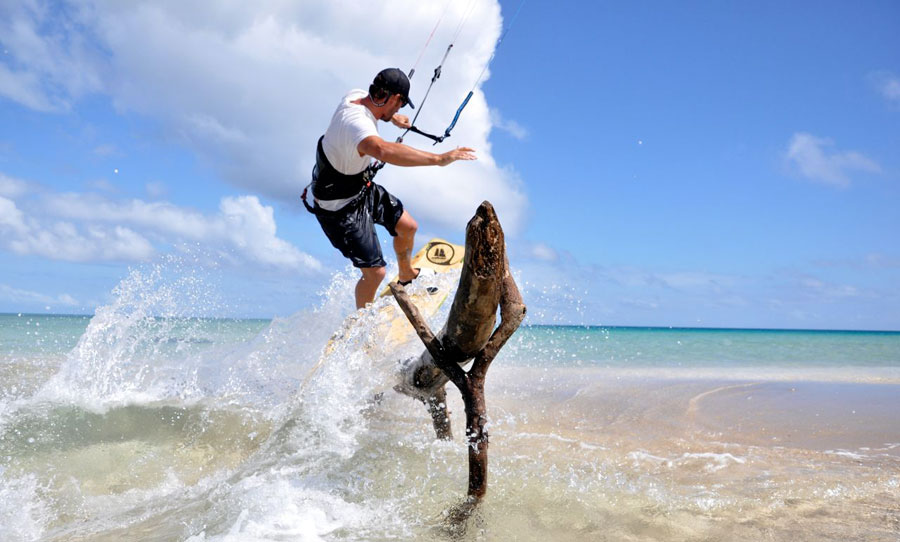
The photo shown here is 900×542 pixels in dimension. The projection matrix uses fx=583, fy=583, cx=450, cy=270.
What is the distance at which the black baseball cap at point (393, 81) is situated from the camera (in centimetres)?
415

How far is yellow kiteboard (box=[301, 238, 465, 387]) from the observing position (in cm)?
469

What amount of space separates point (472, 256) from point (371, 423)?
2.49 metres

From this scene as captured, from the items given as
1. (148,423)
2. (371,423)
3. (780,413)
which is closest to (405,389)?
(371,423)

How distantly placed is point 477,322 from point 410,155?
114cm

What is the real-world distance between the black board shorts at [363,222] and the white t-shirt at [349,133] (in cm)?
40

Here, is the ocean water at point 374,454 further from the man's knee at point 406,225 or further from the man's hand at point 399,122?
the man's hand at point 399,122

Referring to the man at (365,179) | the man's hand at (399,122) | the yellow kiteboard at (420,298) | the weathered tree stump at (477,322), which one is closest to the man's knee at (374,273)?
the man at (365,179)

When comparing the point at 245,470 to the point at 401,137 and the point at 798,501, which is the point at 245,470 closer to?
the point at 401,137

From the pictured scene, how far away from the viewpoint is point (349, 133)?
396 cm

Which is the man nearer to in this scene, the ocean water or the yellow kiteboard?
the yellow kiteboard

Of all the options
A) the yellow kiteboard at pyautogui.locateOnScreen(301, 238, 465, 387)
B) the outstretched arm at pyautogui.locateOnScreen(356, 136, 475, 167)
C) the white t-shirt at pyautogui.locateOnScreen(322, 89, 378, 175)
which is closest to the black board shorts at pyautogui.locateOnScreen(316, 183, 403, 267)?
the white t-shirt at pyautogui.locateOnScreen(322, 89, 378, 175)

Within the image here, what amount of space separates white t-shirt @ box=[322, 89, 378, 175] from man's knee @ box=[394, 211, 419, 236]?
2.76 ft

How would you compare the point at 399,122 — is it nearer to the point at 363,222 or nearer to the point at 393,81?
the point at 393,81

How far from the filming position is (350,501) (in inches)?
116
